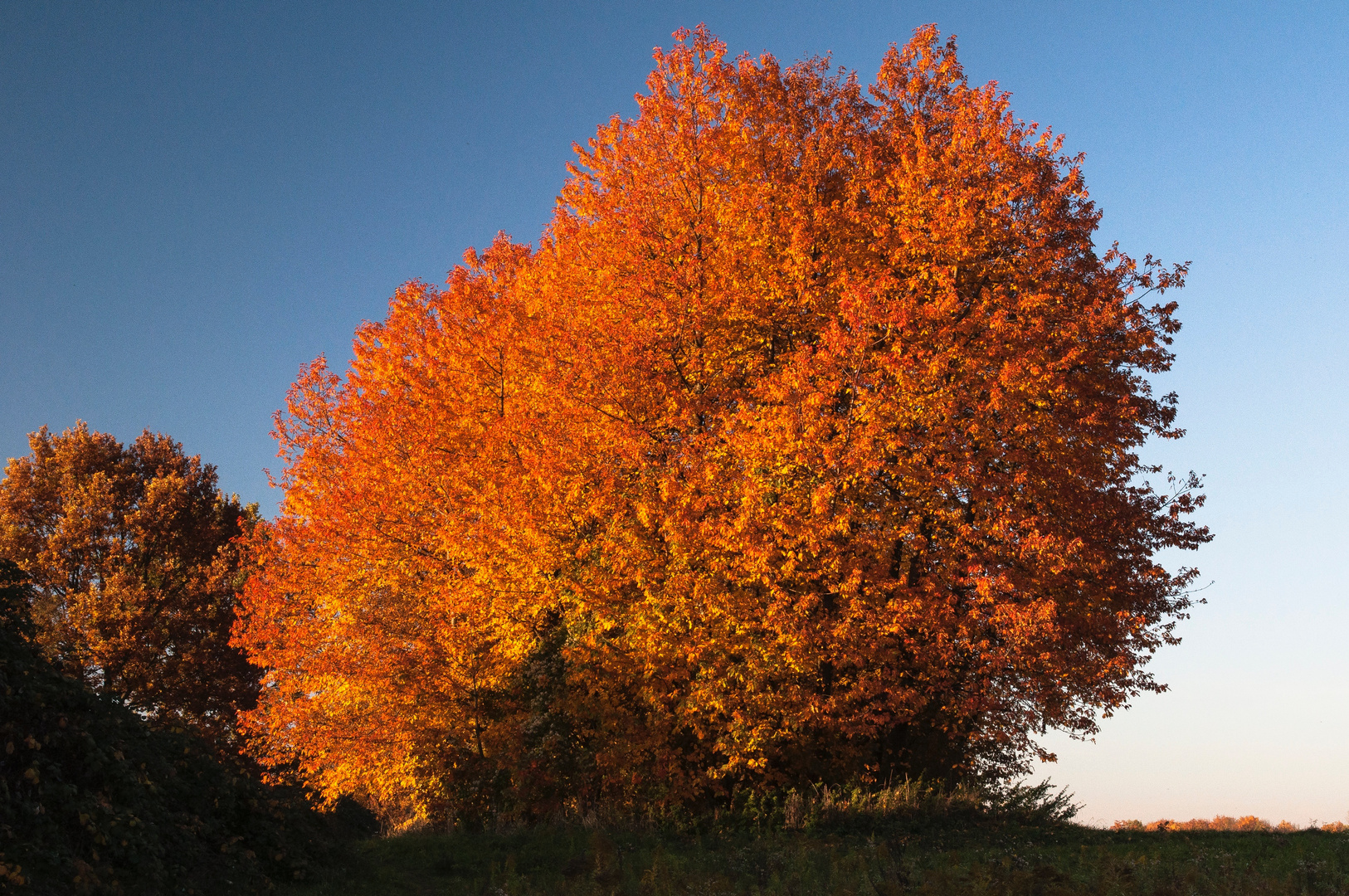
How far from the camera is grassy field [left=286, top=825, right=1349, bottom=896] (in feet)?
38.5

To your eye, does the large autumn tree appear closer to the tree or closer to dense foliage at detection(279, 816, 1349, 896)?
dense foliage at detection(279, 816, 1349, 896)

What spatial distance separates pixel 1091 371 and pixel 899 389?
231 inches

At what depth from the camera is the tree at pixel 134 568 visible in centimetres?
3331

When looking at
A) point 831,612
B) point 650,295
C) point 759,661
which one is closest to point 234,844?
point 759,661

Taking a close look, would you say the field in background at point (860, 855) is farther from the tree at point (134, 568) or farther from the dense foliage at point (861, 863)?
the tree at point (134, 568)

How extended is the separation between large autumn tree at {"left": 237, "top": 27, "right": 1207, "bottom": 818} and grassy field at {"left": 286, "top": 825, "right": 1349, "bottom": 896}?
6.26 feet

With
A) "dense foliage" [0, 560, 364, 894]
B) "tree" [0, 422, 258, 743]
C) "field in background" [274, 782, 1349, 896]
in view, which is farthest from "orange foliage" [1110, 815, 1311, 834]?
"tree" [0, 422, 258, 743]

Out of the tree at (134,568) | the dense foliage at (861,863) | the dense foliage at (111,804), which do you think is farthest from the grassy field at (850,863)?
the tree at (134,568)

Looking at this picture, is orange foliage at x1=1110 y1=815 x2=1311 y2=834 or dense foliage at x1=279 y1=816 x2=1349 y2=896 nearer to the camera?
dense foliage at x1=279 y1=816 x2=1349 y2=896

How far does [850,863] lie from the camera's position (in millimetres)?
13742

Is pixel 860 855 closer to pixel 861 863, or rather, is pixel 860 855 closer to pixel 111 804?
pixel 861 863

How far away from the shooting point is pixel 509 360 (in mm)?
21219

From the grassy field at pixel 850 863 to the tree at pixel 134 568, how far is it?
19930 millimetres

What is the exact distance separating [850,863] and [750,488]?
19.8 feet
